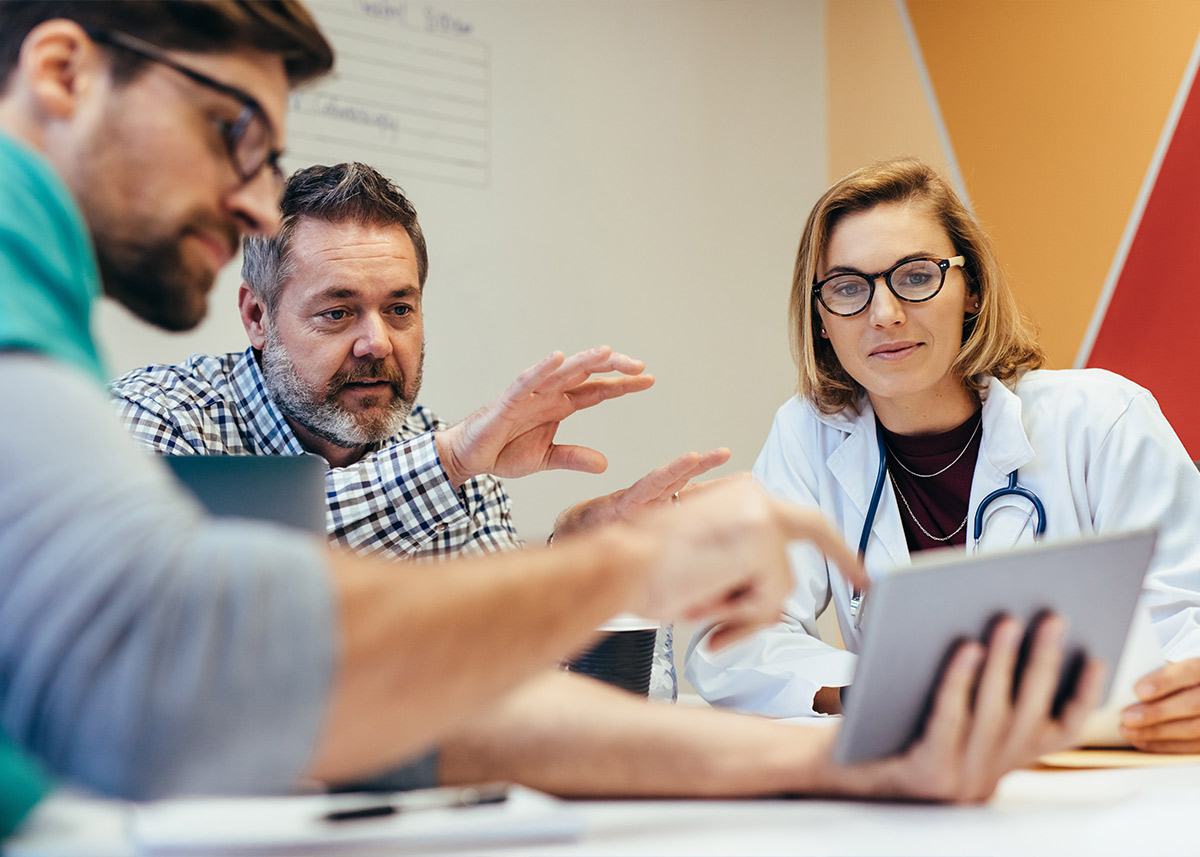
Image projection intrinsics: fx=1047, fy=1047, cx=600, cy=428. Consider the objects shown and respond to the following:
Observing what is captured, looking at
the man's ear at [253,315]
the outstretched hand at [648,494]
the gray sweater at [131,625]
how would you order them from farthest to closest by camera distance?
the man's ear at [253,315], the outstretched hand at [648,494], the gray sweater at [131,625]

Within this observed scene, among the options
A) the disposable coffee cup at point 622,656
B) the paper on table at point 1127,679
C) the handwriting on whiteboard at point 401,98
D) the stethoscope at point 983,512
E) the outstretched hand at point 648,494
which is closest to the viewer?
the paper on table at point 1127,679

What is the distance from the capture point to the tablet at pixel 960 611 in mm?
670

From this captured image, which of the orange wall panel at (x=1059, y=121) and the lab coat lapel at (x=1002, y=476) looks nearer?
the lab coat lapel at (x=1002, y=476)

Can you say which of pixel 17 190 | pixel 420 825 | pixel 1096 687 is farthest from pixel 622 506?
pixel 17 190

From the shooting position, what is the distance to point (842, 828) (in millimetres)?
697

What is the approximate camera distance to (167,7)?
0.70 meters

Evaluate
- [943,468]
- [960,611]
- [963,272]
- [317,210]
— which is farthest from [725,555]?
[317,210]

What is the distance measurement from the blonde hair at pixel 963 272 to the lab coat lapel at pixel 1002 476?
0.40 ft

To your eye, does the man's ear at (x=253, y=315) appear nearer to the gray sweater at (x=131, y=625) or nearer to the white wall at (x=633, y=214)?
the white wall at (x=633, y=214)

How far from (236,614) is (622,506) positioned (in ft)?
4.34

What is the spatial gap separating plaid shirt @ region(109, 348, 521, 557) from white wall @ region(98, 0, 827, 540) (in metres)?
0.53

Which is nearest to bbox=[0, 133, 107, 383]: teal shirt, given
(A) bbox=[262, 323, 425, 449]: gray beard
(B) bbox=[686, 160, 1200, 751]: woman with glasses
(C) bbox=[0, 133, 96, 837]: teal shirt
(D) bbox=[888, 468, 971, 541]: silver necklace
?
(C) bbox=[0, 133, 96, 837]: teal shirt

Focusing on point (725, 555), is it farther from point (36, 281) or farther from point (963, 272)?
point (963, 272)

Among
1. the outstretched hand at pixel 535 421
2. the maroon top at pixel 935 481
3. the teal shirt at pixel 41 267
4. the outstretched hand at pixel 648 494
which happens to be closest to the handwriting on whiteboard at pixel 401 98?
the outstretched hand at pixel 535 421
